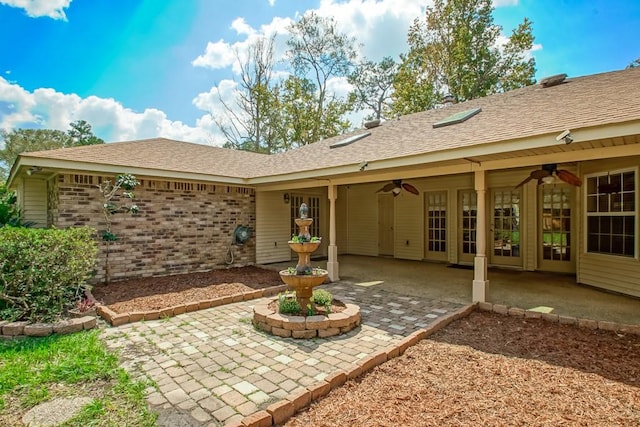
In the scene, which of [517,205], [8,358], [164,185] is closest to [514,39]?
[517,205]

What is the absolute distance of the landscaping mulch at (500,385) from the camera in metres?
2.32

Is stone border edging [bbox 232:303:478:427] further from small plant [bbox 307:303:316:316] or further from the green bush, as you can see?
the green bush

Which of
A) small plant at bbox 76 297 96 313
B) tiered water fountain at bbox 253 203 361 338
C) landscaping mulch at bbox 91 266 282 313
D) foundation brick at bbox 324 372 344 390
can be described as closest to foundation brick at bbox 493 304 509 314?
tiered water fountain at bbox 253 203 361 338

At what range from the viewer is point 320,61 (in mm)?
20266

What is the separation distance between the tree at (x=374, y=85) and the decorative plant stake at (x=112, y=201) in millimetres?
17230

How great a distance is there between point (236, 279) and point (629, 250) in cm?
734

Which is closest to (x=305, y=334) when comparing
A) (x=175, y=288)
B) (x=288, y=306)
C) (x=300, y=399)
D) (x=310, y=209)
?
(x=288, y=306)

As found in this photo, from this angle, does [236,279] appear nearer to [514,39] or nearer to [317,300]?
[317,300]

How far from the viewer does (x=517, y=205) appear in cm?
816

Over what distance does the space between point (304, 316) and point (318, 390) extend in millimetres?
1481

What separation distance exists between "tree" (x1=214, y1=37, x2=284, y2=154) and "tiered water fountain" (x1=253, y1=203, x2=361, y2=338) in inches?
671

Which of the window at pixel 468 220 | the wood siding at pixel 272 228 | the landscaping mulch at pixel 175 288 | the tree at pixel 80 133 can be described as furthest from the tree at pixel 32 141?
the window at pixel 468 220

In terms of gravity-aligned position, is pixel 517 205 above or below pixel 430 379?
above

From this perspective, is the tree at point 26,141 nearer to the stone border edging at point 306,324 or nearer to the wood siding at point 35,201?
the wood siding at point 35,201
